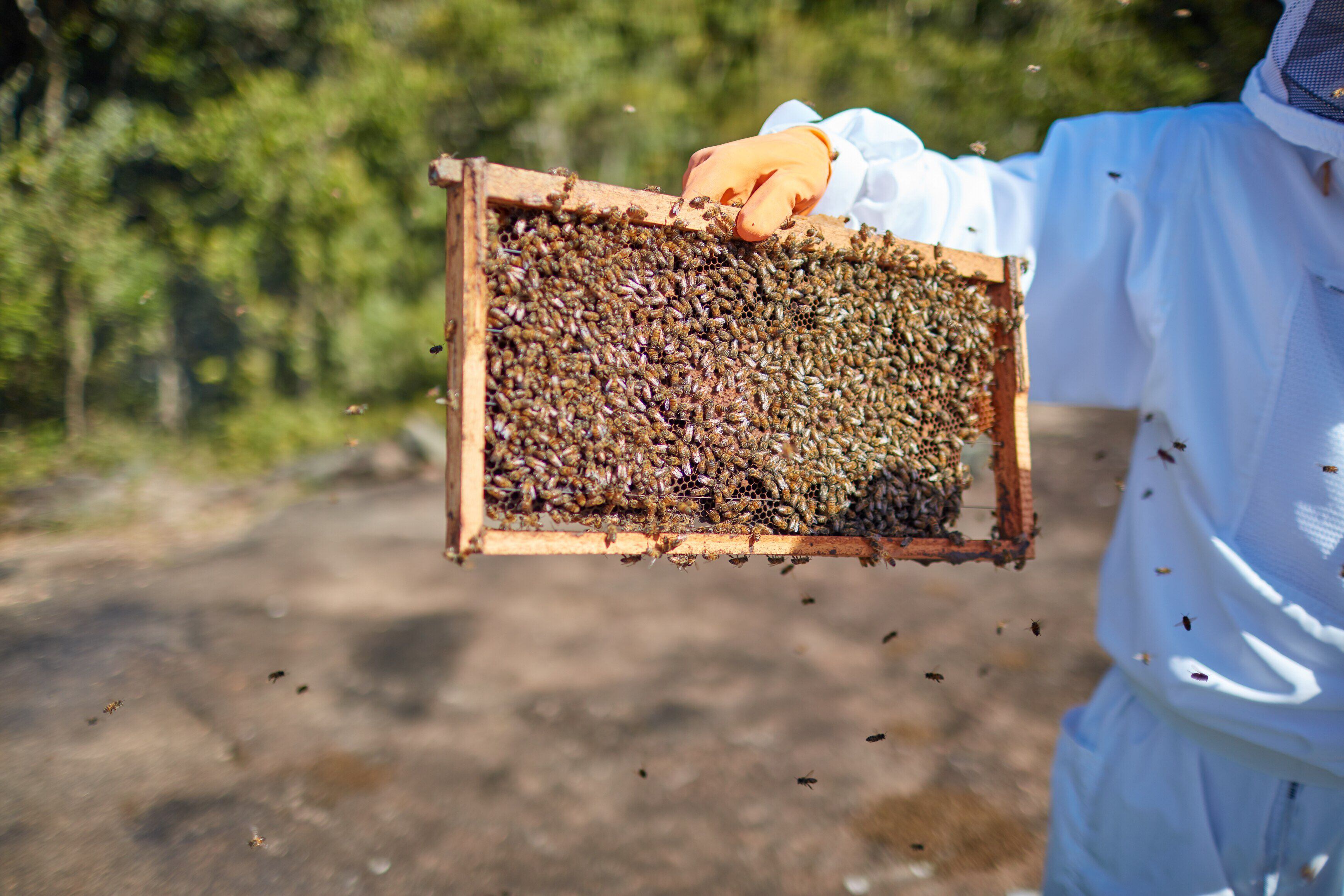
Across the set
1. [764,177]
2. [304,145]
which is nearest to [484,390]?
[764,177]

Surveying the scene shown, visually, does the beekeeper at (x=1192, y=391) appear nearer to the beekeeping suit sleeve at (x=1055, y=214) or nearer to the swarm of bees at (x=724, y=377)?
the beekeeping suit sleeve at (x=1055, y=214)

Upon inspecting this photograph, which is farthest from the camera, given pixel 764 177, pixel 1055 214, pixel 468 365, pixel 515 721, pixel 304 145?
pixel 304 145

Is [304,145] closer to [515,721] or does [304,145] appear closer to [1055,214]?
[515,721]

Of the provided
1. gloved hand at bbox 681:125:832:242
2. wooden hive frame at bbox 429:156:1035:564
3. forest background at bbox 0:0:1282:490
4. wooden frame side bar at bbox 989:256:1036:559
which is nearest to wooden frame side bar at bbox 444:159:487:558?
wooden hive frame at bbox 429:156:1035:564

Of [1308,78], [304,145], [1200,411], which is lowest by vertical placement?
[1200,411]

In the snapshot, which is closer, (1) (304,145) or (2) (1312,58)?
(2) (1312,58)

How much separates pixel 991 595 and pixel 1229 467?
6.27m

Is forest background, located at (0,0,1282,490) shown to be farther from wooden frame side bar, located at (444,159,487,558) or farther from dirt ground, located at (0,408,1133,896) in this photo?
wooden frame side bar, located at (444,159,487,558)

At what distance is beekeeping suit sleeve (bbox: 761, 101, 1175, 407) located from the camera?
111 inches

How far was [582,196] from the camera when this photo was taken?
2309 millimetres

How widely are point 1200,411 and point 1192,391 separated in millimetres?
79

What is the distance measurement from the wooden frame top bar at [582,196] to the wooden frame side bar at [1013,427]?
0.74 meters

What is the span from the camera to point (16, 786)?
4.25 metres

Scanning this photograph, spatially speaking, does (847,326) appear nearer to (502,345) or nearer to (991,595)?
(502,345)
